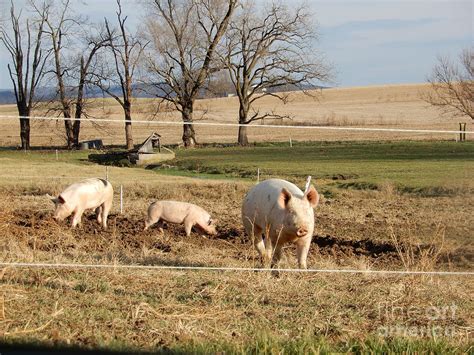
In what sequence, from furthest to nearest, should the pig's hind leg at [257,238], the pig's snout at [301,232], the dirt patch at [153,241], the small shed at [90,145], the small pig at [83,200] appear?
the small shed at [90,145] → the small pig at [83,200] → the dirt patch at [153,241] → the pig's hind leg at [257,238] → the pig's snout at [301,232]

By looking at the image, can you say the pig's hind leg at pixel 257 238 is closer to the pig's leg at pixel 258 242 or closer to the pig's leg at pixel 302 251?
the pig's leg at pixel 258 242

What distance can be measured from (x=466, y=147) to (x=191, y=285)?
1092 inches

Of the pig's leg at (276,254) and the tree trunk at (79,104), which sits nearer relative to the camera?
the pig's leg at (276,254)

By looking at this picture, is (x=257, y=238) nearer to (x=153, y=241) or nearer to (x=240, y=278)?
(x=240, y=278)

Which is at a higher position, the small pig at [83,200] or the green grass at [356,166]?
the small pig at [83,200]

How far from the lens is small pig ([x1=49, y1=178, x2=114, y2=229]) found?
42.3 ft

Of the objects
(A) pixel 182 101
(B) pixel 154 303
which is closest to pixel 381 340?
(B) pixel 154 303

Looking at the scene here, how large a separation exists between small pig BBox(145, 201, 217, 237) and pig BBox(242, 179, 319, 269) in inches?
141

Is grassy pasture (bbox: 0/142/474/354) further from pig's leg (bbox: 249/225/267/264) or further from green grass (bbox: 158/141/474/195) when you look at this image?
green grass (bbox: 158/141/474/195)

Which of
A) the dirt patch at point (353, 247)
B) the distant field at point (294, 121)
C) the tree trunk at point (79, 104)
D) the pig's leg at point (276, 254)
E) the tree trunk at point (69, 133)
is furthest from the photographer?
the distant field at point (294, 121)

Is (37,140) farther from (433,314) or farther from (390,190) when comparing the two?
(433,314)

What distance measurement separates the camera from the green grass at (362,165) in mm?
20484

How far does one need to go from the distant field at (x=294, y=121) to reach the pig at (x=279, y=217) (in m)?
27.6

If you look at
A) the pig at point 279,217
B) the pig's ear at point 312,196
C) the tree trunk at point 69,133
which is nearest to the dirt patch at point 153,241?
the pig at point 279,217
